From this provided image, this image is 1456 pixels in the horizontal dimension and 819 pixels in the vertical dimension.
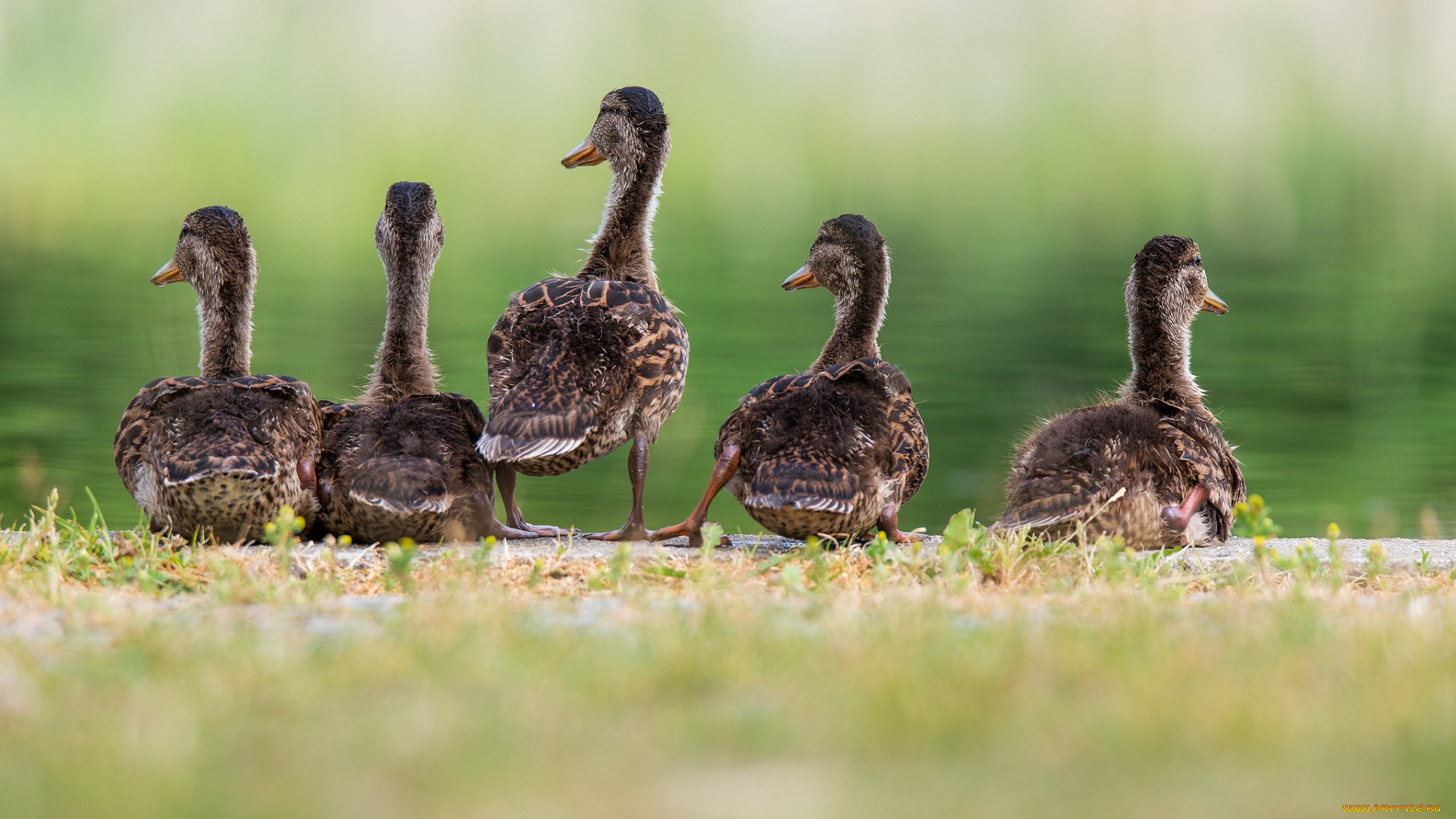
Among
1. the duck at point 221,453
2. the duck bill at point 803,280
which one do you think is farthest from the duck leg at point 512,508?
the duck bill at point 803,280

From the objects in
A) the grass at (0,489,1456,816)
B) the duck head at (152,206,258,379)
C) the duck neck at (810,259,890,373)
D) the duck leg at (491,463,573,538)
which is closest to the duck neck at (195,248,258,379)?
the duck head at (152,206,258,379)

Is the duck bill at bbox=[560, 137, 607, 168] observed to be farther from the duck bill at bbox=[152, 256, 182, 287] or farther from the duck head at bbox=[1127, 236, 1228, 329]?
the duck head at bbox=[1127, 236, 1228, 329]

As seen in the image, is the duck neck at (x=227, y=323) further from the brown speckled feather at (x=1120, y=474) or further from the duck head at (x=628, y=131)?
the brown speckled feather at (x=1120, y=474)

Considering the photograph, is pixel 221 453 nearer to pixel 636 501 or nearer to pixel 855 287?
pixel 636 501

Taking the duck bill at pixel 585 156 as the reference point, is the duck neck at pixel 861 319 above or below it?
below

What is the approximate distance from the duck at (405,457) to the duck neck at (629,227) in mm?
1009

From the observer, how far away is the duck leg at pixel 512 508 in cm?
717

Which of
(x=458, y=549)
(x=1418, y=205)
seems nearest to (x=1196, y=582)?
(x=458, y=549)

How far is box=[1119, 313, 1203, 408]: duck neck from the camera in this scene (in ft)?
25.8

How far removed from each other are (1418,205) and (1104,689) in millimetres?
19649

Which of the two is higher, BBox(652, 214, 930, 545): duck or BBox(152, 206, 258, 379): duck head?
BBox(152, 206, 258, 379): duck head

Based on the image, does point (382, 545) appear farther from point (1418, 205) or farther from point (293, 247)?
point (1418, 205)

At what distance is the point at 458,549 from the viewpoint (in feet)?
19.9

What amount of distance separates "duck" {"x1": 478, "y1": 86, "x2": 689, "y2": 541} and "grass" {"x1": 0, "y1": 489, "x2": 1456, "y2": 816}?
172cm
